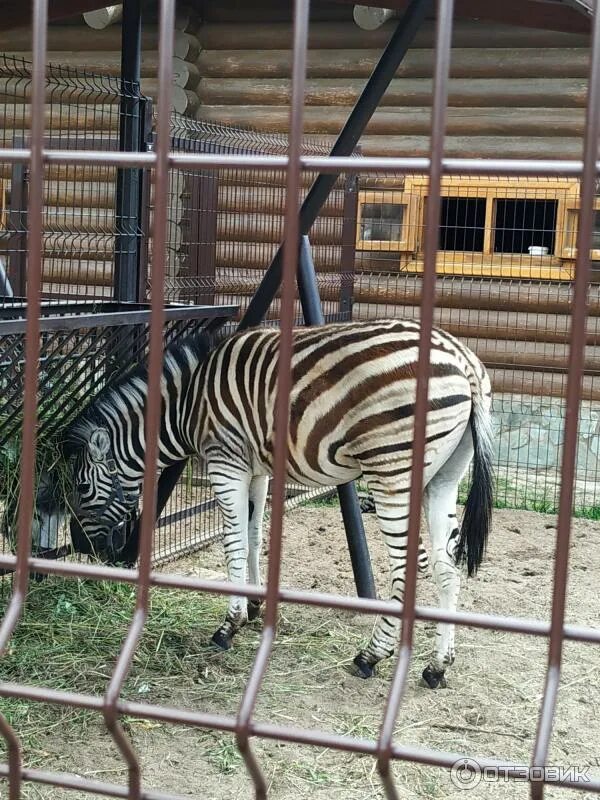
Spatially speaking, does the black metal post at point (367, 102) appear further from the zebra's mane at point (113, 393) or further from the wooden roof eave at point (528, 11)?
the zebra's mane at point (113, 393)

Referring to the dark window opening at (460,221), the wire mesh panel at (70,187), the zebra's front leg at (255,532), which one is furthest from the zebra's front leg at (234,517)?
the dark window opening at (460,221)

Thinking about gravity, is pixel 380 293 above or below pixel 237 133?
below

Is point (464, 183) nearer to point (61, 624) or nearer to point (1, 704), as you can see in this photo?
point (61, 624)

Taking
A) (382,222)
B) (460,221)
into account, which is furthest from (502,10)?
(460,221)

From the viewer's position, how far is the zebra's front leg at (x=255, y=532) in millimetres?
5918

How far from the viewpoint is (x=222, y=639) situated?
5.42 meters

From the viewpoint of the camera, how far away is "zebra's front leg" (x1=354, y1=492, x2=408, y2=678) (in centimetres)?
508

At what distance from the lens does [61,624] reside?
5.39 meters

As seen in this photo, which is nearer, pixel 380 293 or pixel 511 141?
pixel 511 141

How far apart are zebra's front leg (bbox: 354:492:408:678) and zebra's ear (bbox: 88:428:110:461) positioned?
161 cm

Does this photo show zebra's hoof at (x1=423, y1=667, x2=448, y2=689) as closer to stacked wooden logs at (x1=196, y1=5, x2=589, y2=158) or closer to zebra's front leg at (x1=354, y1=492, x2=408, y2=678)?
zebra's front leg at (x1=354, y1=492, x2=408, y2=678)

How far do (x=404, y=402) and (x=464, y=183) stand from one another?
494 cm

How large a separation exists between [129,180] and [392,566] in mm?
2813

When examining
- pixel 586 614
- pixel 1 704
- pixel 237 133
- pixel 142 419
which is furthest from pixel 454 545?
pixel 237 133
